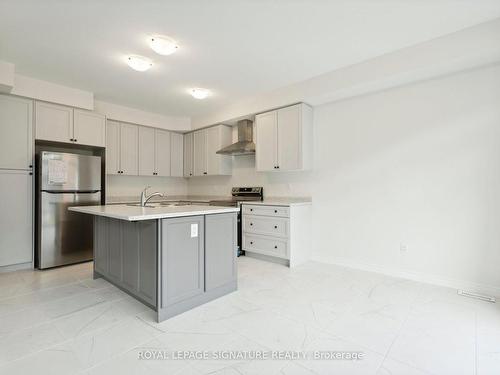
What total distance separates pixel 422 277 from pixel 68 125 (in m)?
5.31

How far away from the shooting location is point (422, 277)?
10.2 ft

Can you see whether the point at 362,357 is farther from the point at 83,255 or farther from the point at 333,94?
the point at 83,255

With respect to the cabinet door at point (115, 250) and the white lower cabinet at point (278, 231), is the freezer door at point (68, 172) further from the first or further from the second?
the white lower cabinet at point (278, 231)

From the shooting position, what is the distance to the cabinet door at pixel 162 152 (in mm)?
5387

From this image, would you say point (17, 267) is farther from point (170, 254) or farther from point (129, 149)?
point (170, 254)

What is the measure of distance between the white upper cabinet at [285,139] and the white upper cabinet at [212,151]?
1.07m

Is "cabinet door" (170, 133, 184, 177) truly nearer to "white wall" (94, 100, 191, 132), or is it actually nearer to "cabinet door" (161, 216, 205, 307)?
"white wall" (94, 100, 191, 132)

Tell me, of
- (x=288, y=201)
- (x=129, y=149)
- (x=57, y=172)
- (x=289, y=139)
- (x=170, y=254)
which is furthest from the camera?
(x=129, y=149)

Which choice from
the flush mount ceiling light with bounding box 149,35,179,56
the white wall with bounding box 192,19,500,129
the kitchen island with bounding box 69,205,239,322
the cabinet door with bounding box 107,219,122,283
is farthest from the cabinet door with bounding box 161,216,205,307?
the white wall with bounding box 192,19,500,129

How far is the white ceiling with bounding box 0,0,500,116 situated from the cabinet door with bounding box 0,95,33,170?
1.50 ft

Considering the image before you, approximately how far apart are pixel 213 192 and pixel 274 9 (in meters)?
4.00

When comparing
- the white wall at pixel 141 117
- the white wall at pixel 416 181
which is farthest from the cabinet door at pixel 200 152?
the white wall at pixel 416 181

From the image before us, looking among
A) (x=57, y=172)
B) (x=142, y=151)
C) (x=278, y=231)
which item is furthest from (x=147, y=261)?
(x=142, y=151)

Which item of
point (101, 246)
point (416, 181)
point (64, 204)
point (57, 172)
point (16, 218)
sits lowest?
point (101, 246)
